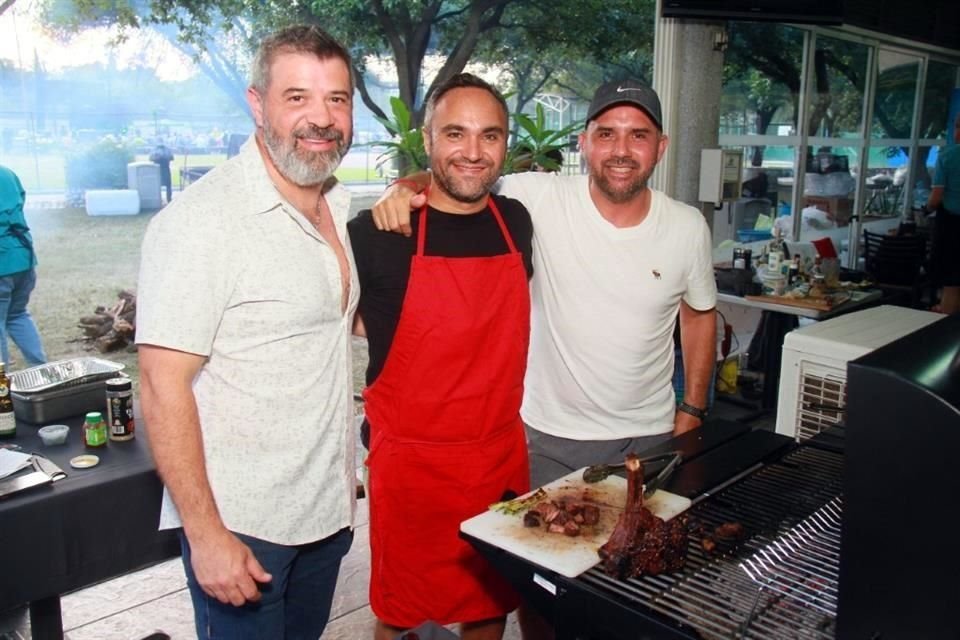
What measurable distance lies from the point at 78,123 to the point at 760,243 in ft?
15.6

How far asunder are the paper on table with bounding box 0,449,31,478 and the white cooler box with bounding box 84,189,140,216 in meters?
2.55

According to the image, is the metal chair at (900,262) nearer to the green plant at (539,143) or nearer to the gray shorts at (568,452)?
the green plant at (539,143)

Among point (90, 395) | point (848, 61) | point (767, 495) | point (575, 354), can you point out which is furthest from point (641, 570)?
point (848, 61)

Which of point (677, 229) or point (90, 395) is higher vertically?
point (677, 229)

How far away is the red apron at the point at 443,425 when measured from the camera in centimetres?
191

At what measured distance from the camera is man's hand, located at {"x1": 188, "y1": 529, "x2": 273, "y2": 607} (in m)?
1.45

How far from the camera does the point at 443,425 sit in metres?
1.91

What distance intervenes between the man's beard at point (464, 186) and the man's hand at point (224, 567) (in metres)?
0.94

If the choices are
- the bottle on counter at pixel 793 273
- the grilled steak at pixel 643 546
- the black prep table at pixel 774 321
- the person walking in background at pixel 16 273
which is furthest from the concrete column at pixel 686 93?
the grilled steak at pixel 643 546

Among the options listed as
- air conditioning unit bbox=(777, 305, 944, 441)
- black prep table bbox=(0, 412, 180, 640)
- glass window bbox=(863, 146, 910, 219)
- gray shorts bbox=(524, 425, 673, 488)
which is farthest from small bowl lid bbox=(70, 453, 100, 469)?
glass window bbox=(863, 146, 910, 219)

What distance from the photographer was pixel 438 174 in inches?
77.2

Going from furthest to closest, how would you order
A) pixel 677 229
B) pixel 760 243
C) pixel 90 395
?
pixel 760 243 → pixel 90 395 → pixel 677 229

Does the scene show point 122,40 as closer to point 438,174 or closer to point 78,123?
point 78,123

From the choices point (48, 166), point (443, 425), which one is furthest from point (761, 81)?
point (443, 425)
